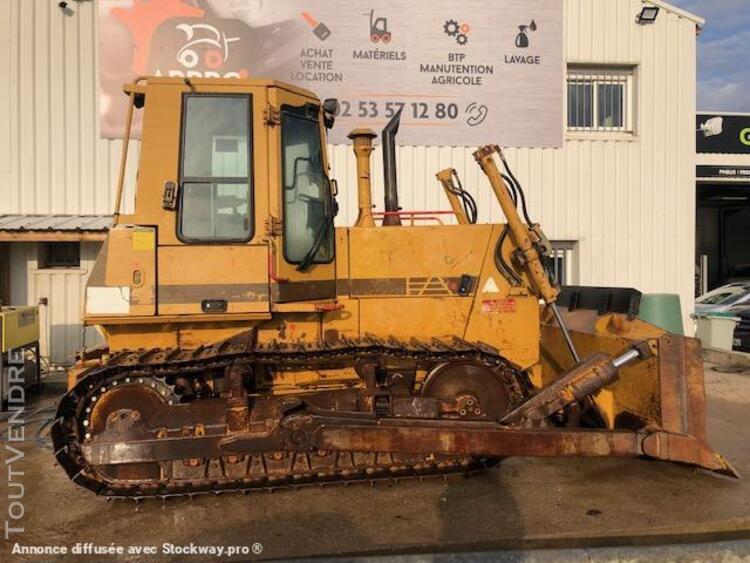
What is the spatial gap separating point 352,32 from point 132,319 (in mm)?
7341

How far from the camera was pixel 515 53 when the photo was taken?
407 inches

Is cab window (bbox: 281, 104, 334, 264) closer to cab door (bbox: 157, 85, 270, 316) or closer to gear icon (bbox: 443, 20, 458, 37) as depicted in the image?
cab door (bbox: 157, 85, 270, 316)

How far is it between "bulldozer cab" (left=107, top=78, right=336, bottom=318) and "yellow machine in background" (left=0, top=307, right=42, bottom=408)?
3939 millimetres

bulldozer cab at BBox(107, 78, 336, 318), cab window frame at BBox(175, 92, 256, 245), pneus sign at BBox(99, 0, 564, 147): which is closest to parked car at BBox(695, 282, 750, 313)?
pneus sign at BBox(99, 0, 564, 147)

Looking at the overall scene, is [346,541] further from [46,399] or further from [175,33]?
[175,33]

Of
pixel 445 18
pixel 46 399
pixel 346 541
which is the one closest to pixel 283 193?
pixel 346 541

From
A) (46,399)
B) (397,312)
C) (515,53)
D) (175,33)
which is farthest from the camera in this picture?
(515,53)

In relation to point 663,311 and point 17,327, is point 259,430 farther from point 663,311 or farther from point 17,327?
point 663,311

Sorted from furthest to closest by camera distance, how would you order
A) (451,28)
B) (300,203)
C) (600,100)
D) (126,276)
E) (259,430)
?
(600,100), (451,28), (300,203), (126,276), (259,430)

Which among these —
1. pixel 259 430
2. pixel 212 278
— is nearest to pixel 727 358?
pixel 259 430

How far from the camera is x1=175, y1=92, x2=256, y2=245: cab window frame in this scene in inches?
175

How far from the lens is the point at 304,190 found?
4.70 meters

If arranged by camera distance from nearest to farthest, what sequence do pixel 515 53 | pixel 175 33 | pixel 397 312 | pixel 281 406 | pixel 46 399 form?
pixel 281 406 → pixel 397 312 → pixel 46 399 → pixel 175 33 → pixel 515 53

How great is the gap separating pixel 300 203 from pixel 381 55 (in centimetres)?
633
